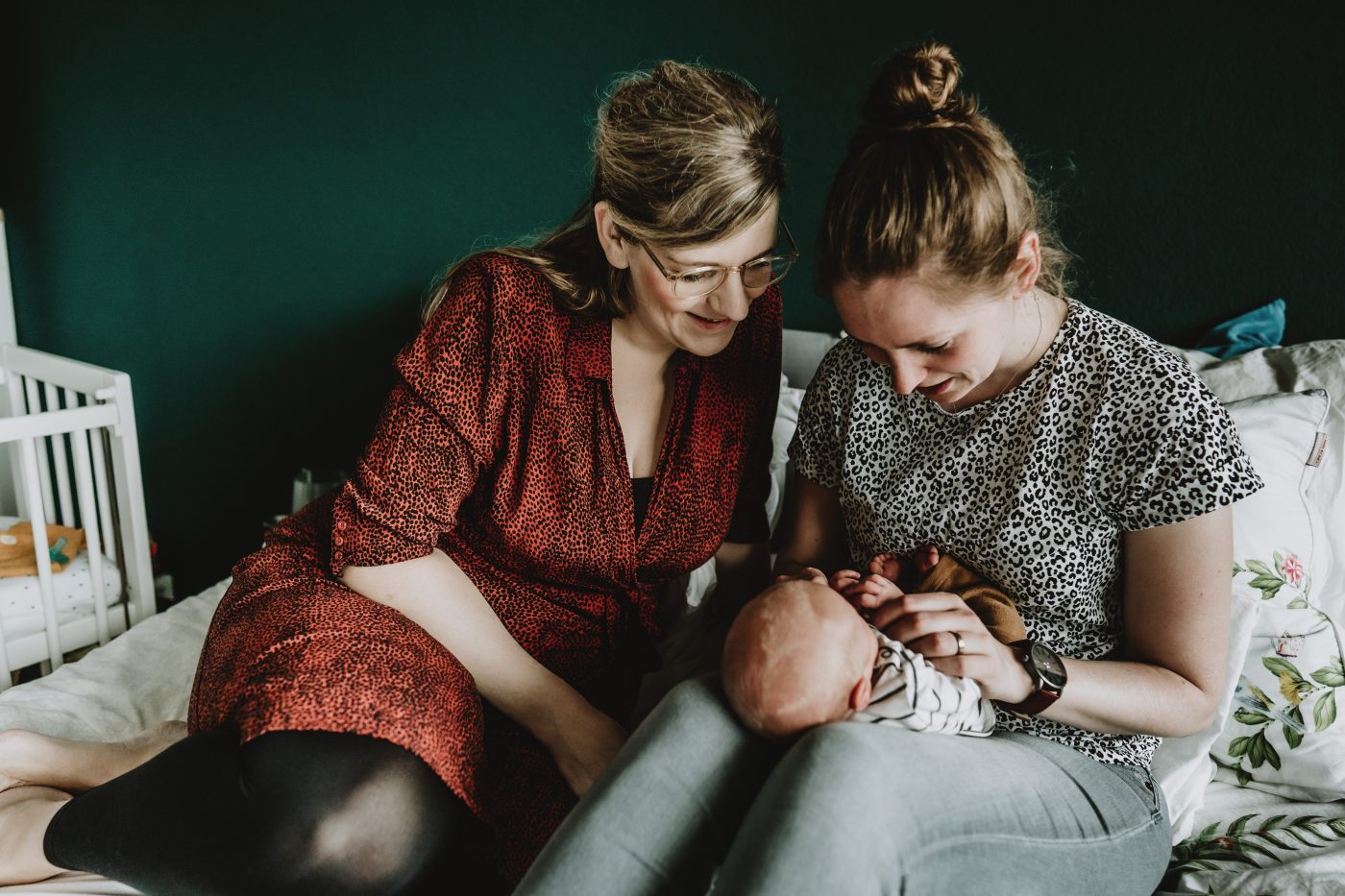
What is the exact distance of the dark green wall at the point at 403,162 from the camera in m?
1.62

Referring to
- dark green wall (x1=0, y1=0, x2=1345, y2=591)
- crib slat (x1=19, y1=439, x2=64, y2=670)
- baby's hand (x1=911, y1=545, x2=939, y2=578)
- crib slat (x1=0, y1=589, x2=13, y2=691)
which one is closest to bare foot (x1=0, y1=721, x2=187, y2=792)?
crib slat (x1=0, y1=589, x2=13, y2=691)

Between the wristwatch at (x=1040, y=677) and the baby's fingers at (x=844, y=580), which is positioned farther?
the baby's fingers at (x=844, y=580)

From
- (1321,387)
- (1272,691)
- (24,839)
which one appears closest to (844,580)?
(1272,691)

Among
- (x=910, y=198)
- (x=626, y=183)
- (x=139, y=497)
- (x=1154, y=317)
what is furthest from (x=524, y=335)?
(x=139, y=497)

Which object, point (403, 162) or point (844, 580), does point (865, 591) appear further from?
point (403, 162)

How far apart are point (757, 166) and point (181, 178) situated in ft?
8.19

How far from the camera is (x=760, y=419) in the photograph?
1493 millimetres

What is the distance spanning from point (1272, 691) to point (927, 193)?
3.00 ft

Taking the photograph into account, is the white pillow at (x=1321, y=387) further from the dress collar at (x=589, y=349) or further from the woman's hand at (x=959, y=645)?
the dress collar at (x=589, y=349)

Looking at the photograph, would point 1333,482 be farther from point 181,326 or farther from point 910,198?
point 181,326

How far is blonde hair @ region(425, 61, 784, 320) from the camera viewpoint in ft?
3.74

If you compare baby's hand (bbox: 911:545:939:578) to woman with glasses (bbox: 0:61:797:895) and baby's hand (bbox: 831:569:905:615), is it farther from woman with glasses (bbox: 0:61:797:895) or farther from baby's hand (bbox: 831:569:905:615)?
woman with glasses (bbox: 0:61:797:895)

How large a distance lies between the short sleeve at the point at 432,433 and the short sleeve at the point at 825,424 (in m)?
0.45

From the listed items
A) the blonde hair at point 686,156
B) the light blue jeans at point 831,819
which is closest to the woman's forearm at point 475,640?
the light blue jeans at point 831,819
